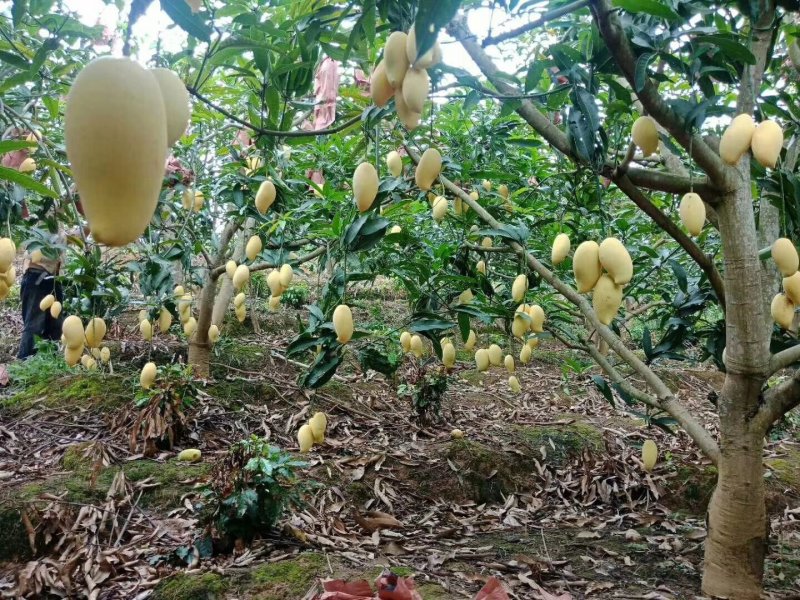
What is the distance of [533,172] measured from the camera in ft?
9.03

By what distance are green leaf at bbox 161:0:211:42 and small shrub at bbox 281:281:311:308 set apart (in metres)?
5.24

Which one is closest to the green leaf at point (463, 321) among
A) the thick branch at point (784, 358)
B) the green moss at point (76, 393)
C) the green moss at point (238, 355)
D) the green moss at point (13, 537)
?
the thick branch at point (784, 358)

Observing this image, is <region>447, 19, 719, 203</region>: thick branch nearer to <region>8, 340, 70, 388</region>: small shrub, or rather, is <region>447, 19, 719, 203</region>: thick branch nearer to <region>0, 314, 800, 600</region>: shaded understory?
<region>0, 314, 800, 600</region>: shaded understory

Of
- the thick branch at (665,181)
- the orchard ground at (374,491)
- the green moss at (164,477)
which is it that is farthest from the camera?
the green moss at (164,477)

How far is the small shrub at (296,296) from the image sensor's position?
19.9ft

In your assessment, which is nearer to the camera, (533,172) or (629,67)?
(629,67)

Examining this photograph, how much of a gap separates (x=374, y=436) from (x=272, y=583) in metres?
1.65

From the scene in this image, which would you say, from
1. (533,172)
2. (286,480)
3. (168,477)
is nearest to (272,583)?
(286,480)

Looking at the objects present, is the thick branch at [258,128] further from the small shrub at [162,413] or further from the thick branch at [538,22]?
the small shrub at [162,413]

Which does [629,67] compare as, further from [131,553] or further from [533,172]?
[131,553]

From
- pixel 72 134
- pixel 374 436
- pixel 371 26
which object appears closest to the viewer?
pixel 72 134

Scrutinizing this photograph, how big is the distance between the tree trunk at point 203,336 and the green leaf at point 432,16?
129 inches

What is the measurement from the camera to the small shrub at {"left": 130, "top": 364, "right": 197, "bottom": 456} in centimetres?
281

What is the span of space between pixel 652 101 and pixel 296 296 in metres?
5.22
